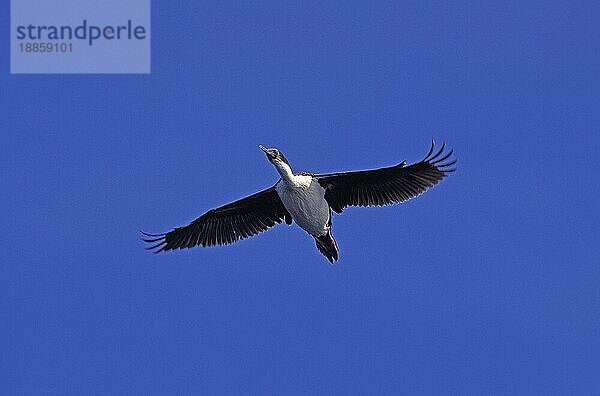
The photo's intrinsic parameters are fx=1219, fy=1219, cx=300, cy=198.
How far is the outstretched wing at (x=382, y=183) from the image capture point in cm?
3803

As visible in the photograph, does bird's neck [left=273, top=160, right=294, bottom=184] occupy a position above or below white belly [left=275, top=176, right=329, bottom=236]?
above

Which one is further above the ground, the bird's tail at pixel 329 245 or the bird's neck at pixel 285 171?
the bird's neck at pixel 285 171

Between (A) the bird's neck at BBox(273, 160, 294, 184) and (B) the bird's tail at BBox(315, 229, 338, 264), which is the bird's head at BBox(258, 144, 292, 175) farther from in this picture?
(B) the bird's tail at BBox(315, 229, 338, 264)

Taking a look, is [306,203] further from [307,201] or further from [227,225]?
[227,225]

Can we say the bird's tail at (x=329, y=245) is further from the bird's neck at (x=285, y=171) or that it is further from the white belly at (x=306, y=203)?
the bird's neck at (x=285, y=171)

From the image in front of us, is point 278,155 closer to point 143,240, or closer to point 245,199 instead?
point 245,199

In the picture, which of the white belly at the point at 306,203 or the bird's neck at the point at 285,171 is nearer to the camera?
the bird's neck at the point at 285,171

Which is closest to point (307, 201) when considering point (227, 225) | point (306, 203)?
point (306, 203)

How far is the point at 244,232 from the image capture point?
41062mm

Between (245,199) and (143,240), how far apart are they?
3951 mm

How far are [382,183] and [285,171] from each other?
3.68 meters

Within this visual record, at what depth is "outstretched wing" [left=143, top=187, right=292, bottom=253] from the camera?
40500 millimetres

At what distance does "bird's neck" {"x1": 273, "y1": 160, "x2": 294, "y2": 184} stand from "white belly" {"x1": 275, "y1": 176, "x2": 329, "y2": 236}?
0.27 meters

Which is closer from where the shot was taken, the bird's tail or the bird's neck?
the bird's neck
